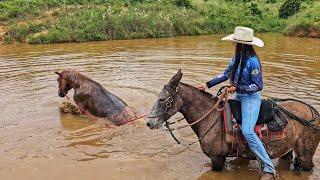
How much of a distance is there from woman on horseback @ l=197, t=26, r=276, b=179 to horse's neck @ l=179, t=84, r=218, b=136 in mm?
473

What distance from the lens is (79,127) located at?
31.0 ft

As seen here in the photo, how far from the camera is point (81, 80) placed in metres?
9.55

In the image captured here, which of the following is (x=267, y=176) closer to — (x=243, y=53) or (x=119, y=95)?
(x=243, y=53)

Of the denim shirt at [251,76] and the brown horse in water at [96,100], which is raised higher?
the denim shirt at [251,76]

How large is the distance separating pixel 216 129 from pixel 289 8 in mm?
27872

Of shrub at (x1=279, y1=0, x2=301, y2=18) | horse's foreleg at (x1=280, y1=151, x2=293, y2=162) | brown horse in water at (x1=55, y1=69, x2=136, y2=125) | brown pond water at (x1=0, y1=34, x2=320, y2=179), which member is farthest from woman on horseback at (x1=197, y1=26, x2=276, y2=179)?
shrub at (x1=279, y1=0, x2=301, y2=18)

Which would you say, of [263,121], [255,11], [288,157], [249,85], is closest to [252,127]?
[263,121]

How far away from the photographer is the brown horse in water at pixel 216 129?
247 inches

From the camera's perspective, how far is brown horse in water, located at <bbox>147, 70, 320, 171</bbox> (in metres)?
6.26

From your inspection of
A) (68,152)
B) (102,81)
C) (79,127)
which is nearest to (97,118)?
(79,127)

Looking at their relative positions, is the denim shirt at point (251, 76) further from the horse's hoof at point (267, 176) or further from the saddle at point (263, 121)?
the horse's hoof at point (267, 176)

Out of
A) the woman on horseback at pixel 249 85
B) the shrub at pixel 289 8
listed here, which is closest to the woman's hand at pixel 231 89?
the woman on horseback at pixel 249 85

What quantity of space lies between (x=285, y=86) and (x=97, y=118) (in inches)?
229

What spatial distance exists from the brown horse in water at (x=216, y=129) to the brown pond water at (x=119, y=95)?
40 cm
